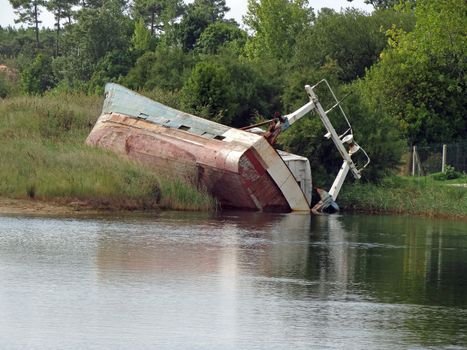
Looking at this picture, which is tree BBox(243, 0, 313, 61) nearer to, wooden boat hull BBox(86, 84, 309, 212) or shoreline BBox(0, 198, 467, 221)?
wooden boat hull BBox(86, 84, 309, 212)

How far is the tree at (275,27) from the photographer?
8219 centimetres

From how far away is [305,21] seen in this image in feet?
281

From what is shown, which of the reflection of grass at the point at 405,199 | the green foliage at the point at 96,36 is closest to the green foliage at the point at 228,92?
the reflection of grass at the point at 405,199

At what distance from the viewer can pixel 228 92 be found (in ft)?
144

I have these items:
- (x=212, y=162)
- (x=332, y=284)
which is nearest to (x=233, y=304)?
(x=332, y=284)

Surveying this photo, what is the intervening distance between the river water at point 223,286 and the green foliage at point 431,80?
76.4 feet

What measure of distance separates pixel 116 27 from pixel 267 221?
2318 inches

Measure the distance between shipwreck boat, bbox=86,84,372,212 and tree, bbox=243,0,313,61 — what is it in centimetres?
4443

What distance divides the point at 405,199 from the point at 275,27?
153 ft

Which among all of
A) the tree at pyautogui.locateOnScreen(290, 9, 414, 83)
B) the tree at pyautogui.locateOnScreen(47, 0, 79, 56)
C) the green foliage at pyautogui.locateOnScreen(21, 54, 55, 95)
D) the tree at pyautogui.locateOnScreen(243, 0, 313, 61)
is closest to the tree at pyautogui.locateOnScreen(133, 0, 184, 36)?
the tree at pyautogui.locateOnScreen(47, 0, 79, 56)

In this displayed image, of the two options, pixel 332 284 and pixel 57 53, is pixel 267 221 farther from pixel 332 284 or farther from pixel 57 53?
pixel 57 53

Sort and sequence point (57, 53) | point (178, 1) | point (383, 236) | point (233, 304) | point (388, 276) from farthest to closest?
point (178, 1) < point (57, 53) < point (383, 236) < point (388, 276) < point (233, 304)

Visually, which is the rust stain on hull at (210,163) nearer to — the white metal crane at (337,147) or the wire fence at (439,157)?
the white metal crane at (337,147)

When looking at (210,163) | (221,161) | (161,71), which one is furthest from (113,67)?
(221,161)
